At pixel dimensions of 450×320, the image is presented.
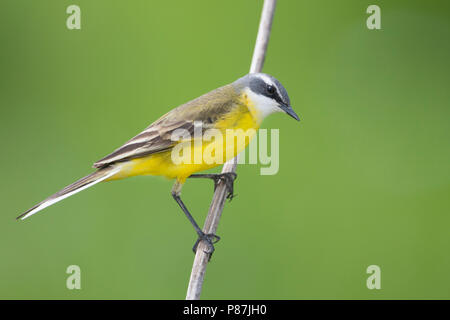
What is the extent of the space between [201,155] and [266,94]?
0.69 meters

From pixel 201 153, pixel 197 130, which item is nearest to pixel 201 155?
pixel 201 153

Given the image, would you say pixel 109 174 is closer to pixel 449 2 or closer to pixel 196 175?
pixel 196 175

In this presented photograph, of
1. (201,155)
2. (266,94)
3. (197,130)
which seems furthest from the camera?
(266,94)

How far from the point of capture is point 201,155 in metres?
3.62

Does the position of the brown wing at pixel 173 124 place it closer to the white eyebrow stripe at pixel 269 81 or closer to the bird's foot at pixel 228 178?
the white eyebrow stripe at pixel 269 81

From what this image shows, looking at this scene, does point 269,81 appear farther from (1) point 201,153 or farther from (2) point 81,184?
(2) point 81,184

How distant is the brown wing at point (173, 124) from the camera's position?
361cm

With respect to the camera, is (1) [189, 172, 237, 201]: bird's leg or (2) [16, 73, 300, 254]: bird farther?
(1) [189, 172, 237, 201]: bird's leg

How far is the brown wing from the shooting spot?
11.8ft

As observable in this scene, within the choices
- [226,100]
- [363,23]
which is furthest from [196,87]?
[363,23]

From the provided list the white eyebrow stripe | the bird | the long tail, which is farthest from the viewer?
the white eyebrow stripe

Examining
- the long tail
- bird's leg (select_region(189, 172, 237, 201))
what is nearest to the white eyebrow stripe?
bird's leg (select_region(189, 172, 237, 201))

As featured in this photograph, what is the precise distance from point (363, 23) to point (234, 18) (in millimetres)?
1359

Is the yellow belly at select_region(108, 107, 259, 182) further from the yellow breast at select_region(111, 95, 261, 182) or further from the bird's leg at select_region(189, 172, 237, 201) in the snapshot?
the bird's leg at select_region(189, 172, 237, 201)
